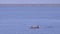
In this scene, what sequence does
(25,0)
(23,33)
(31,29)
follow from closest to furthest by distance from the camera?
(23,33), (31,29), (25,0)

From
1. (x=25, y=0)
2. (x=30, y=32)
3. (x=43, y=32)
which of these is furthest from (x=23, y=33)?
(x=25, y=0)

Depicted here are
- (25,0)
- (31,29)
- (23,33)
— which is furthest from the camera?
(25,0)

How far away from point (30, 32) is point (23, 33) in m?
0.13

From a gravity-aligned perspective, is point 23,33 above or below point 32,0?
below

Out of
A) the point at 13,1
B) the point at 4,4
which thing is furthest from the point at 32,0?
the point at 4,4

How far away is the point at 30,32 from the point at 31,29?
0.22m

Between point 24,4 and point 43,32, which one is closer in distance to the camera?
point 43,32

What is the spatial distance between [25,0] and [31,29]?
14.4 feet

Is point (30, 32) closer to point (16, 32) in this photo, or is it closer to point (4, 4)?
point (16, 32)

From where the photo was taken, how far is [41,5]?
24.1 feet

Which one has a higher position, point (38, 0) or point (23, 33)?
point (38, 0)

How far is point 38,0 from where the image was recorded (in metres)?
7.30

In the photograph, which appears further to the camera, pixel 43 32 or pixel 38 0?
pixel 38 0

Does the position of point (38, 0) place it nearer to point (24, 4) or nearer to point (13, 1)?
point (24, 4)
